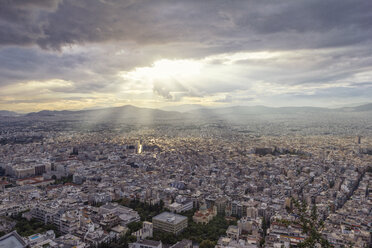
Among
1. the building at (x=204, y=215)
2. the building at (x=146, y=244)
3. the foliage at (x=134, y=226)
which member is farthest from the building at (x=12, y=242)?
the building at (x=204, y=215)

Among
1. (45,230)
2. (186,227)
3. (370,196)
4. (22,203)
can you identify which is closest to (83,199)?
(22,203)

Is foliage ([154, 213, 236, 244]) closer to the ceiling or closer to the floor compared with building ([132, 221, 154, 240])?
closer to the floor

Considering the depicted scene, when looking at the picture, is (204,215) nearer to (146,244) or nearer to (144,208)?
(144,208)

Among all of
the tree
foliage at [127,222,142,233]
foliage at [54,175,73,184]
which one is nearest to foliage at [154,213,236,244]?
the tree

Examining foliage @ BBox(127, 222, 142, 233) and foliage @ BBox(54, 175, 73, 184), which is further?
foliage @ BBox(54, 175, 73, 184)

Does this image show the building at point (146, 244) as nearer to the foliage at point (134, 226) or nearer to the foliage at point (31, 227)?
the foliage at point (134, 226)

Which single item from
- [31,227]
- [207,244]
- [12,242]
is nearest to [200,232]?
[207,244]

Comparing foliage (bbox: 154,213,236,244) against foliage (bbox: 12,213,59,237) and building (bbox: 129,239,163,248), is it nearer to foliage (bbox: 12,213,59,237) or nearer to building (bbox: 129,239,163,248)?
building (bbox: 129,239,163,248)

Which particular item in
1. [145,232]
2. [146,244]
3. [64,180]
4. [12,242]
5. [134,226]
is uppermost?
[12,242]
